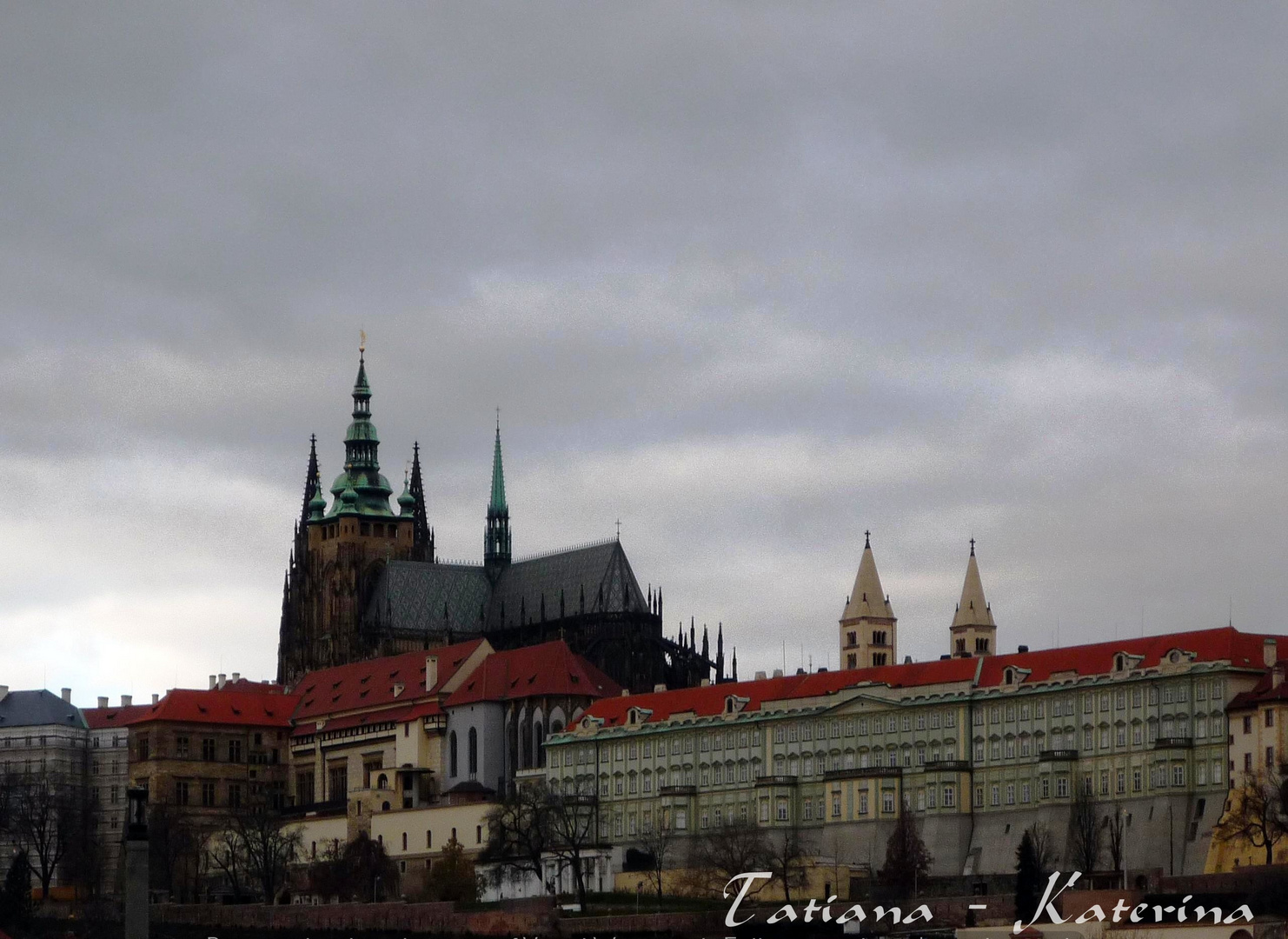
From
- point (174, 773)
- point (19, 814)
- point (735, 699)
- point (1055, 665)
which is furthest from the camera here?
point (174, 773)

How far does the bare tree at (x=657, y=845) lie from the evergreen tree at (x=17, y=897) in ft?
92.6

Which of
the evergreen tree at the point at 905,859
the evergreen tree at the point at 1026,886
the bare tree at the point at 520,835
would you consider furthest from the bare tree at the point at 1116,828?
the bare tree at the point at 520,835

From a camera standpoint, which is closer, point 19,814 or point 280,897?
point 280,897

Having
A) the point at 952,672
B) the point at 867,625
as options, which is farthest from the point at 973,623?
the point at 952,672

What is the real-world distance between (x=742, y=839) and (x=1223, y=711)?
24491mm

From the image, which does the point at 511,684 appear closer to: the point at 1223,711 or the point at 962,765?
the point at 962,765

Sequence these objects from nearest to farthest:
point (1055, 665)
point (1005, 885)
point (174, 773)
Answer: point (1005, 885)
point (1055, 665)
point (174, 773)

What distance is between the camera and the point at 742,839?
13550 cm

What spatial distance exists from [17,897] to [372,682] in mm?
57845

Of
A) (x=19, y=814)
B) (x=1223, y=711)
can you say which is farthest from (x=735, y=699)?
(x=19, y=814)

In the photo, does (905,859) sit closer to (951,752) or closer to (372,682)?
(951,752)

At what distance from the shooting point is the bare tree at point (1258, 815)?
115 m

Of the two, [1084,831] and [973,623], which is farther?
[973,623]

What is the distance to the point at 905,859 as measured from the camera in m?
126
